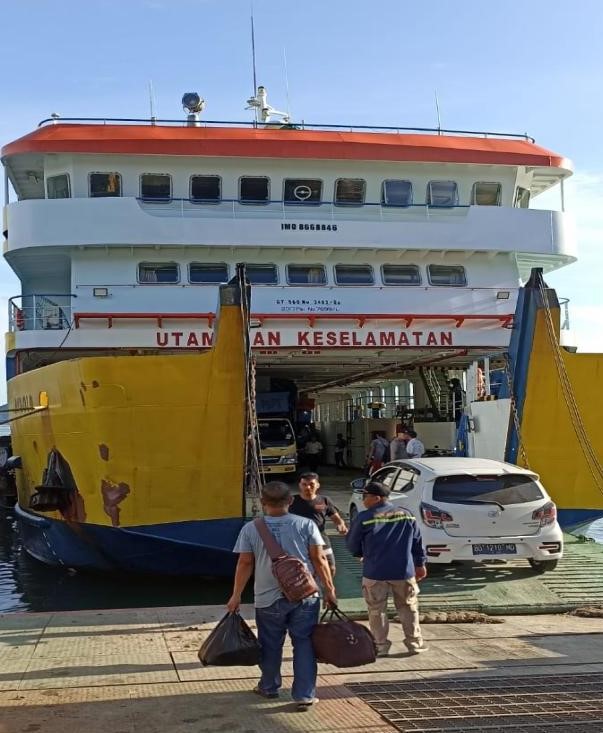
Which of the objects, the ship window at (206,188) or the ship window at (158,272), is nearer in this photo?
the ship window at (158,272)

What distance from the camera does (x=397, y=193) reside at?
1702 centimetres

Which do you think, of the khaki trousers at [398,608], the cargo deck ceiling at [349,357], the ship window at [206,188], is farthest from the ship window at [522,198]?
the khaki trousers at [398,608]

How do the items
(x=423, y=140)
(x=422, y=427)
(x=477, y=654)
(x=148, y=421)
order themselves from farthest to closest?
(x=422, y=427) < (x=423, y=140) < (x=148, y=421) < (x=477, y=654)

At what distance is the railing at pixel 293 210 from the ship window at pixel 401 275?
3.06 feet

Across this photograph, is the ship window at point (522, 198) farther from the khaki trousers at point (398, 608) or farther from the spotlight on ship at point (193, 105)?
the khaki trousers at point (398, 608)

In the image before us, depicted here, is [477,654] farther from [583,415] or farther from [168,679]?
[583,415]

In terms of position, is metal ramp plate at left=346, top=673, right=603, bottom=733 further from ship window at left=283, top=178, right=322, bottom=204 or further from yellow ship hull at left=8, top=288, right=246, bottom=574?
ship window at left=283, top=178, right=322, bottom=204

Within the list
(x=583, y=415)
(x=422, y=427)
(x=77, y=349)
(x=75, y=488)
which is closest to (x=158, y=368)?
(x=75, y=488)

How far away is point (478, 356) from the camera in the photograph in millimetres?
16344

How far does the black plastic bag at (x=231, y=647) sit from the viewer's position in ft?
18.7

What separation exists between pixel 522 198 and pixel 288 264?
5.27 m

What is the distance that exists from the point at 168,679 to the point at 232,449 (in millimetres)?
4647

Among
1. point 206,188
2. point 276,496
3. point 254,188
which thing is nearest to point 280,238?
point 254,188

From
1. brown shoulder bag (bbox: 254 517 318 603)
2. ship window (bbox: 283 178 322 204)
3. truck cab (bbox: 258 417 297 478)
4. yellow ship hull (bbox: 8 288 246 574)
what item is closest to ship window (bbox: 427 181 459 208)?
ship window (bbox: 283 178 322 204)
